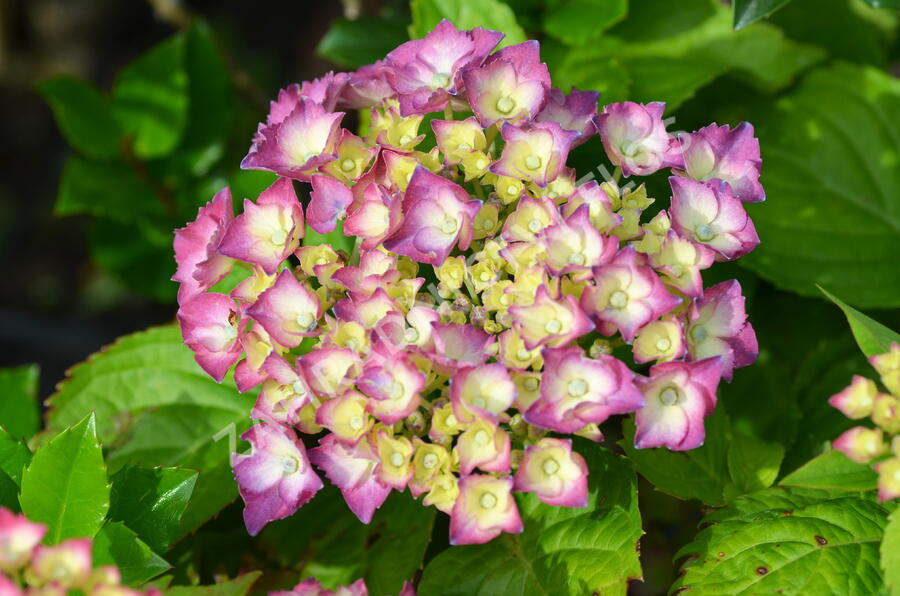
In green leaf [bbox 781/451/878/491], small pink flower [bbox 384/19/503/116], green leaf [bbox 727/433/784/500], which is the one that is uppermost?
small pink flower [bbox 384/19/503/116]

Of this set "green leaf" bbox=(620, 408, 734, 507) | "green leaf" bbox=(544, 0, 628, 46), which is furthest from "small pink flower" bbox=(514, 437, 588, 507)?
"green leaf" bbox=(544, 0, 628, 46)

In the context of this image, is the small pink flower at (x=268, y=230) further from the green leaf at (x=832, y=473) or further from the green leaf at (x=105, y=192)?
the green leaf at (x=105, y=192)

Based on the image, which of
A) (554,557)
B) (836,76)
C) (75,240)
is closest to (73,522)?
(554,557)

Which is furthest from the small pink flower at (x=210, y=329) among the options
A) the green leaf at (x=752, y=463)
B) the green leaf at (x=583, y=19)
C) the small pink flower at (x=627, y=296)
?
the green leaf at (x=583, y=19)

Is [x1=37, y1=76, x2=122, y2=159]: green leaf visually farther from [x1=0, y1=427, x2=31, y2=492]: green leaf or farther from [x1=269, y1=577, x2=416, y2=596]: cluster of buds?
[x1=269, y1=577, x2=416, y2=596]: cluster of buds

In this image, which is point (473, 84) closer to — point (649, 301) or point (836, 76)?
point (649, 301)

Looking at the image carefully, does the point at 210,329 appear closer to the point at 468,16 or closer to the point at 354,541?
the point at 354,541
